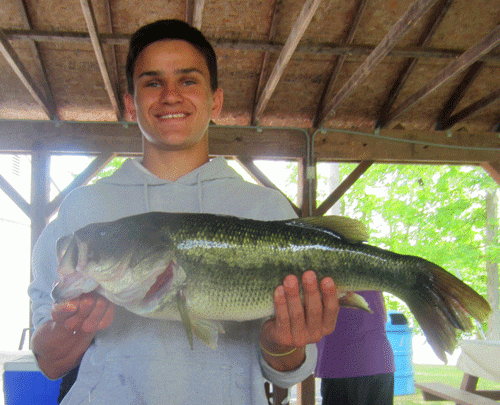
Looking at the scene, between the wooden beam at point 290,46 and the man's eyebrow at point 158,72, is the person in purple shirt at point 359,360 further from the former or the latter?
the man's eyebrow at point 158,72

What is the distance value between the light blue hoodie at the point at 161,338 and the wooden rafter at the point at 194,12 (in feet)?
7.94

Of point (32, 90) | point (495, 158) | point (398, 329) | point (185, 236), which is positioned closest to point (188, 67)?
point (185, 236)

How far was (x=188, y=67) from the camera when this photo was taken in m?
1.87

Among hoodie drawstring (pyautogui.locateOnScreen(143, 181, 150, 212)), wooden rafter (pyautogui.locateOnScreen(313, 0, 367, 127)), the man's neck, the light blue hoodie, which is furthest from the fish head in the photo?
wooden rafter (pyautogui.locateOnScreen(313, 0, 367, 127))

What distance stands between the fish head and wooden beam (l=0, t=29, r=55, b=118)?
12.7ft

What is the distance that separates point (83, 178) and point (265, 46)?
3024 millimetres

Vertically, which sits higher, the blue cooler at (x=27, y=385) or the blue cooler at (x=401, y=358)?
the blue cooler at (x=27, y=385)

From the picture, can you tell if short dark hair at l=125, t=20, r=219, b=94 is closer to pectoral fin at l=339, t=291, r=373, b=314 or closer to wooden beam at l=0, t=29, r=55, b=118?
pectoral fin at l=339, t=291, r=373, b=314

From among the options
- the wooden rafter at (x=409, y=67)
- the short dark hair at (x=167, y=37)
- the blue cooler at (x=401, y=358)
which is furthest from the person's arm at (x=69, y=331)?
the blue cooler at (x=401, y=358)

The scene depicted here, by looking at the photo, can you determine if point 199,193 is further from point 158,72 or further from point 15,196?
point 15,196

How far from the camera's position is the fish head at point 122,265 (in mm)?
1387

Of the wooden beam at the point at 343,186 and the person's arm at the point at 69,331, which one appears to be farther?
the wooden beam at the point at 343,186

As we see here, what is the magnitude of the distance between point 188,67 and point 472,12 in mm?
4571

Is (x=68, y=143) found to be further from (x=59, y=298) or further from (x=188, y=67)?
(x=59, y=298)
